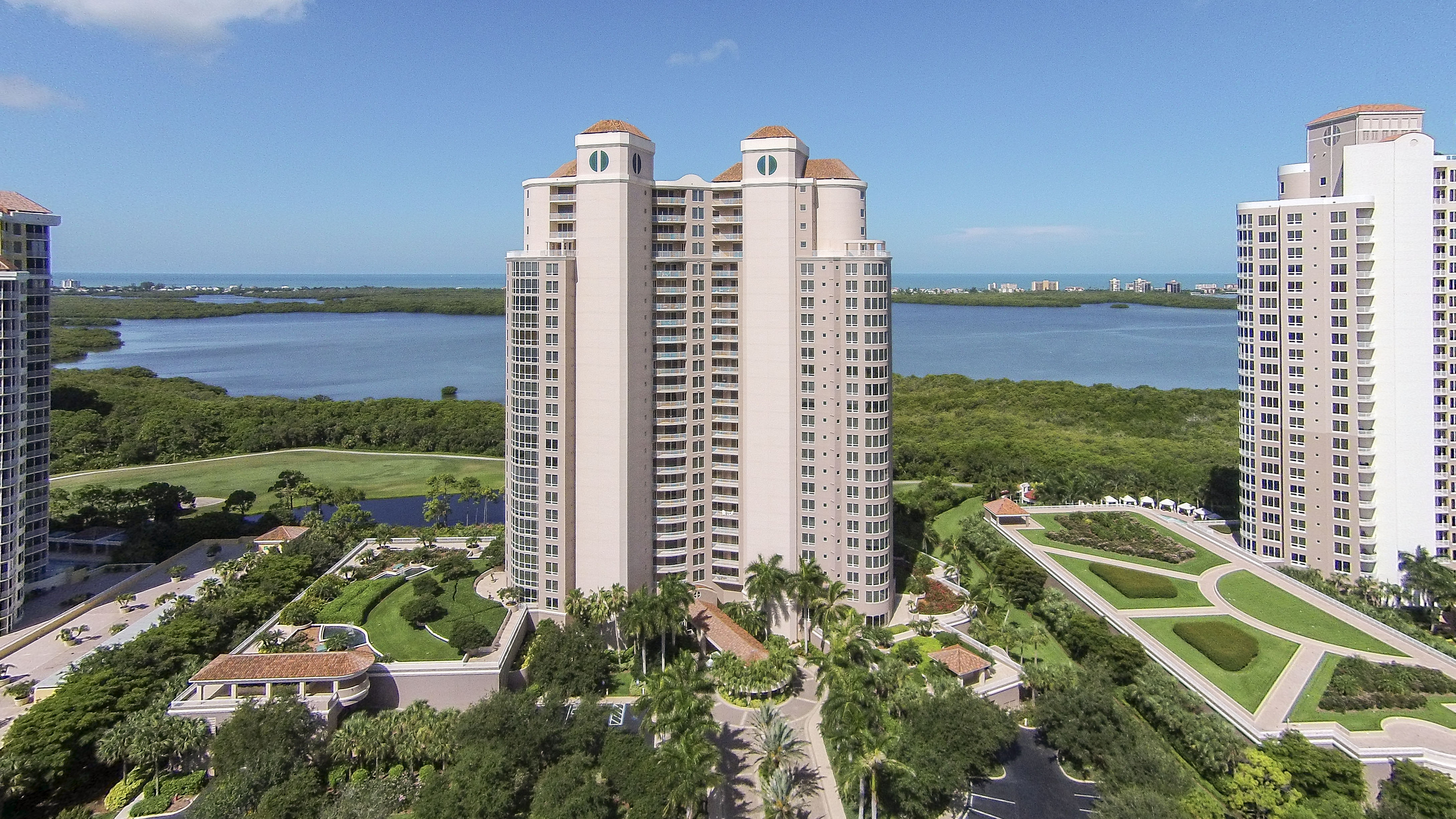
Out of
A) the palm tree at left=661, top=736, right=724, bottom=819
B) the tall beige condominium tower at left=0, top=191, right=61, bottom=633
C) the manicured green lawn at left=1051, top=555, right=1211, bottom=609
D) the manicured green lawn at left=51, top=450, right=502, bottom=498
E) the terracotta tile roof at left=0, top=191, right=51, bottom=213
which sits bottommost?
the palm tree at left=661, top=736, right=724, bottom=819

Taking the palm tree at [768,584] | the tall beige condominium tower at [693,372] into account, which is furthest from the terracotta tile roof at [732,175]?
the palm tree at [768,584]

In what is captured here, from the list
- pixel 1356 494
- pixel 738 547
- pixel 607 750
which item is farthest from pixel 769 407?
pixel 1356 494

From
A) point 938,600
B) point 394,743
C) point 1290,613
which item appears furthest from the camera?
point 938,600

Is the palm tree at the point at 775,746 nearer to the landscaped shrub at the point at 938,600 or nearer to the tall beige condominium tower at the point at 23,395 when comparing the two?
the landscaped shrub at the point at 938,600

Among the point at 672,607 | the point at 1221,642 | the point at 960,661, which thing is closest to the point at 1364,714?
the point at 1221,642

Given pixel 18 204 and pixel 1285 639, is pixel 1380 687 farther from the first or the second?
pixel 18 204

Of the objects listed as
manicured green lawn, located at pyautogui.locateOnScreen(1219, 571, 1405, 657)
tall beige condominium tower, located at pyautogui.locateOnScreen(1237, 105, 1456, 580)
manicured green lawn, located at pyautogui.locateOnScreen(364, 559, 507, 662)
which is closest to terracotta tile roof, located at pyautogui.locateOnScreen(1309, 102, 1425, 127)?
tall beige condominium tower, located at pyautogui.locateOnScreen(1237, 105, 1456, 580)

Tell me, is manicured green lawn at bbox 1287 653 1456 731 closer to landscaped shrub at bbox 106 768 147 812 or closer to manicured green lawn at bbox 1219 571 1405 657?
manicured green lawn at bbox 1219 571 1405 657
